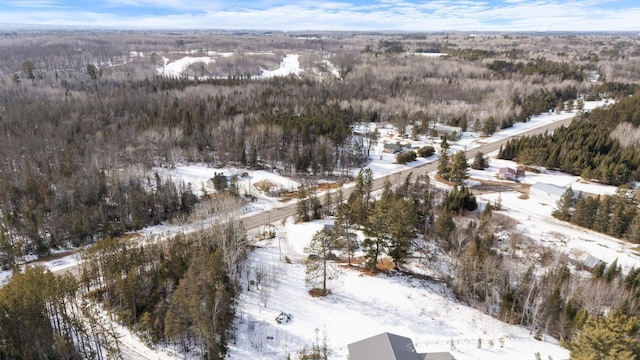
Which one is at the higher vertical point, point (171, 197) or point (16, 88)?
point (16, 88)

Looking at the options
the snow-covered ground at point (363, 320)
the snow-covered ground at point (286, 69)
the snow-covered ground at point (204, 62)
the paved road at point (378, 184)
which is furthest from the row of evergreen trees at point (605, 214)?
the snow-covered ground at point (286, 69)

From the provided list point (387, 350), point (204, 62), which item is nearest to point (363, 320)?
point (387, 350)

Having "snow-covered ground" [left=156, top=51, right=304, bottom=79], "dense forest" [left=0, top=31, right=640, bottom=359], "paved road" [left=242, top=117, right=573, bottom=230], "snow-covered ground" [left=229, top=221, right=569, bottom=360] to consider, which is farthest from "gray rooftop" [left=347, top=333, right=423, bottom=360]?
"snow-covered ground" [left=156, top=51, right=304, bottom=79]

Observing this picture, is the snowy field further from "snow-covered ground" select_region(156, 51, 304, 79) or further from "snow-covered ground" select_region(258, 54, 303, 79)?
"snow-covered ground" select_region(258, 54, 303, 79)

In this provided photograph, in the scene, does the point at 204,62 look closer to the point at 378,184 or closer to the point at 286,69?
the point at 286,69

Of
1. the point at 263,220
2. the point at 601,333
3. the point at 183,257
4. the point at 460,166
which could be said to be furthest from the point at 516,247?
the point at 183,257

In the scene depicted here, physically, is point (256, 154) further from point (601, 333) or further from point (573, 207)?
point (601, 333)
